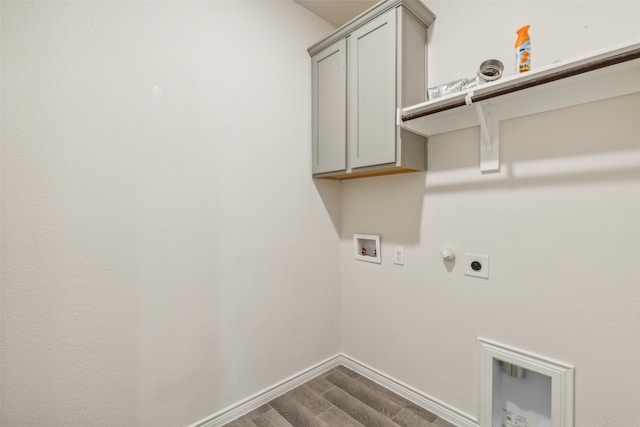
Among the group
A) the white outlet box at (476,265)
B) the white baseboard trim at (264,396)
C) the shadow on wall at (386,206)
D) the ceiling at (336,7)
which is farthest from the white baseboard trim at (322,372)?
the ceiling at (336,7)

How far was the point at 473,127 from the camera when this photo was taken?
4.98ft

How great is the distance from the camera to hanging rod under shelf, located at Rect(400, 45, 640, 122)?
0.95 meters

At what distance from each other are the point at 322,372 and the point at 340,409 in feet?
1.36

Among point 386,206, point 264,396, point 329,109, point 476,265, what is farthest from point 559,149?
point 264,396

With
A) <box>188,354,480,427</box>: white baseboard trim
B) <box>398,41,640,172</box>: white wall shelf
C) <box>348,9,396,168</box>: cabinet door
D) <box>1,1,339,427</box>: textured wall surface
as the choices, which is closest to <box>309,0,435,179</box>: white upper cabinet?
<box>348,9,396,168</box>: cabinet door

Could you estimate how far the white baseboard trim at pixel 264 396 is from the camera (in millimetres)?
1604

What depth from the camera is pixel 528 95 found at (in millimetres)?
1300

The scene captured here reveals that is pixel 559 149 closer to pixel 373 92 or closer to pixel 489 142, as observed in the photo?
pixel 489 142

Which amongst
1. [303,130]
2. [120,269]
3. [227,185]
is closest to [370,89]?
[303,130]

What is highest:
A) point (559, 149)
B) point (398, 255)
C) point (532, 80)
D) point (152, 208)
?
point (532, 80)

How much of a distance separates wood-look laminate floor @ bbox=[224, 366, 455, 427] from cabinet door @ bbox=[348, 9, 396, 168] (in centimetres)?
154

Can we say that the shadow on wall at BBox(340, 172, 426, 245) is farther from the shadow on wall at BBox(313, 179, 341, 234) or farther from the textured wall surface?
the textured wall surface

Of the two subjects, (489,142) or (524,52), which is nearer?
(524,52)

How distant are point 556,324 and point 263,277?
158 cm
